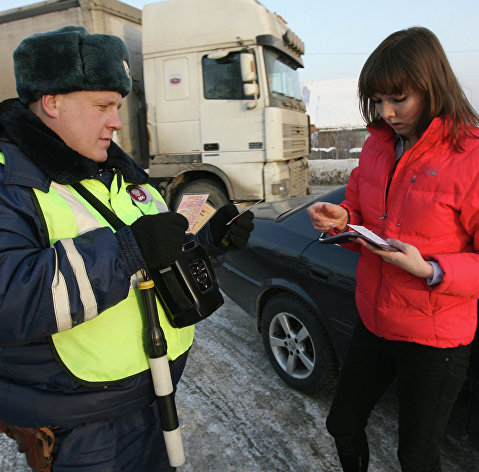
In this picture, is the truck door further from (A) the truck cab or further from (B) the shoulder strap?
(B) the shoulder strap

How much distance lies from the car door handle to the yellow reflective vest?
1.22 m

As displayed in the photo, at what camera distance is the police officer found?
39.0 inches

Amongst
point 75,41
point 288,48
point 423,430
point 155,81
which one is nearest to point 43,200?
point 75,41

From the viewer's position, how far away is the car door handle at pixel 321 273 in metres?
2.33

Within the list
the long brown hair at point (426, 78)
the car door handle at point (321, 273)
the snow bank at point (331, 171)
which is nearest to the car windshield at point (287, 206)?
the car door handle at point (321, 273)

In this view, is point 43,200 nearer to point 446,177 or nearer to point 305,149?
point 446,177

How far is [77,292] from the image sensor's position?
1.00 metres

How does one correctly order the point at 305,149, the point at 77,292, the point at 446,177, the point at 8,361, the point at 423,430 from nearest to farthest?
the point at 77,292, the point at 8,361, the point at 446,177, the point at 423,430, the point at 305,149

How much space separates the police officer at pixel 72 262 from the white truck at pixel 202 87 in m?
4.46

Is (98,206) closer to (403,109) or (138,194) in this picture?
(138,194)

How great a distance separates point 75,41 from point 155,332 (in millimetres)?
873

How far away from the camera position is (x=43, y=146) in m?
1.12

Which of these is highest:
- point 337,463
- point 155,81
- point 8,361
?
point 155,81

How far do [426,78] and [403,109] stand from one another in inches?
4.6
